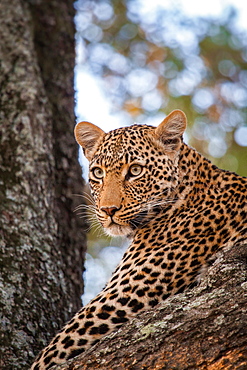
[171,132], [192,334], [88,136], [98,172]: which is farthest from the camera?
[88,136]

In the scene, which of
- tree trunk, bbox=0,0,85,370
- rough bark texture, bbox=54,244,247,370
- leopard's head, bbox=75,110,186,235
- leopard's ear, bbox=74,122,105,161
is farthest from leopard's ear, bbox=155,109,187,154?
rough bark texture, bbox=54,244,247,370

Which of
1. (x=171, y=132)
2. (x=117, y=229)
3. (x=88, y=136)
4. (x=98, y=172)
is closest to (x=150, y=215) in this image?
(x=117, y=229)

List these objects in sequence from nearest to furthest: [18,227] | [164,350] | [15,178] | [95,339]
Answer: [164,350], [95,339], [18,227], [15,178]

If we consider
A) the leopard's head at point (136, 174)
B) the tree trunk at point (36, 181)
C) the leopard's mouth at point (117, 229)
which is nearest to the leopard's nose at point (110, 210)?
the leopard's head at point (136, 174)

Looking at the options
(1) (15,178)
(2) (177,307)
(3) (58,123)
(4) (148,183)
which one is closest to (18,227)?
(1) (15,178)

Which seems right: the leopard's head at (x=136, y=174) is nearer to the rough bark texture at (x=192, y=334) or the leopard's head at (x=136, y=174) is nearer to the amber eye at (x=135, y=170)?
the amber eye at (x=135, y=170)

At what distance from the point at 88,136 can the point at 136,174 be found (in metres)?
1.01

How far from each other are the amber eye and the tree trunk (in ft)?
3.63

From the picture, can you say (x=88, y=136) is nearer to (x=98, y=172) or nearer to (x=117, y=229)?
(x=98, y=172)

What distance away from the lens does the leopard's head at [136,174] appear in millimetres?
5477

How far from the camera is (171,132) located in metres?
5.75

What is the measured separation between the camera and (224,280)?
3.73 m

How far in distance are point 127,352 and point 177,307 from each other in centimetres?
45

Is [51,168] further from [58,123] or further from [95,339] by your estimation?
[95,339]
